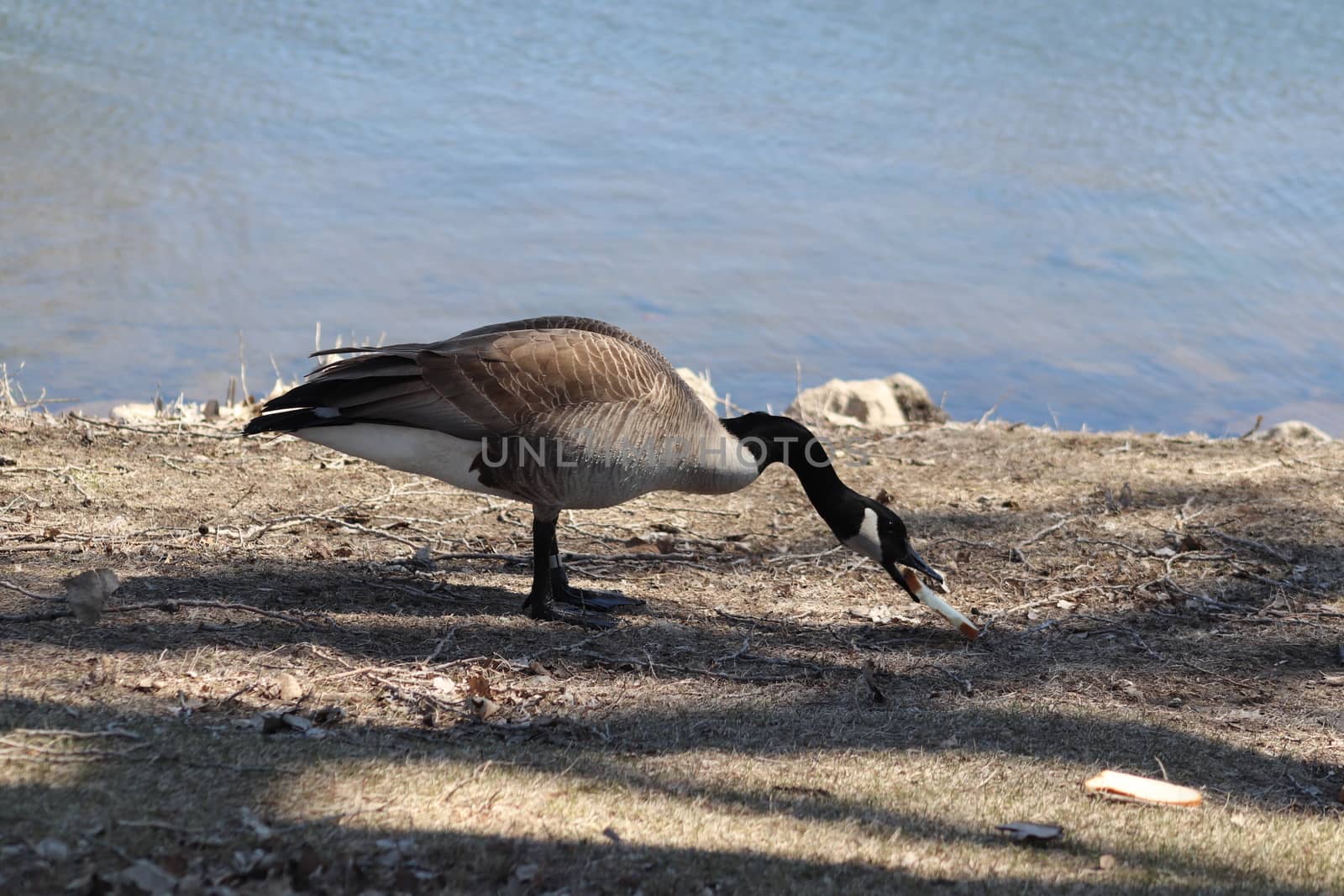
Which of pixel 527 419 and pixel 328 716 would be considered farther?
pixel 527 419

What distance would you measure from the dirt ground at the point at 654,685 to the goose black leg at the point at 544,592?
0.42 ft

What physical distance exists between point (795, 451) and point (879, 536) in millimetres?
584

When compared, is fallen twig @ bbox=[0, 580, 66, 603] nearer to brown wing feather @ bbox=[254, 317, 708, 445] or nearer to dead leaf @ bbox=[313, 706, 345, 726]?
brown wing feather @ bbox=[254, 317, 708, 445]

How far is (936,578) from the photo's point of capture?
18.9ft

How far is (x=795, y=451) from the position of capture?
619 centimetres

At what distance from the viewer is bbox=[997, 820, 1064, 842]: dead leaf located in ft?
11.5

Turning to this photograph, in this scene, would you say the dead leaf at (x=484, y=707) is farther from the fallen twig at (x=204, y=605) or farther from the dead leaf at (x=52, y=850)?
the dead leaf at (x=52, y=850)

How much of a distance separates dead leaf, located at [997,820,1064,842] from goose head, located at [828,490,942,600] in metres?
2.24

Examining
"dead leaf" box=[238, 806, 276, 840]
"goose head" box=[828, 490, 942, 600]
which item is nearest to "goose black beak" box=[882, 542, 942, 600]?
"goose head" box=[828, 490, 942, 600]

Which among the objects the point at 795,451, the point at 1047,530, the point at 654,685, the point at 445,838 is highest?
the point at 795,451

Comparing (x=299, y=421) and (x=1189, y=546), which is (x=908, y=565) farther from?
(x=299, y=421)

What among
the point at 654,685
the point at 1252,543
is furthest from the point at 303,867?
the point at 1252,543

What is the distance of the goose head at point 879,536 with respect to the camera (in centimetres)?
589

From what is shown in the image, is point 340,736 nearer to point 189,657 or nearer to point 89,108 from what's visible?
point 189,657
